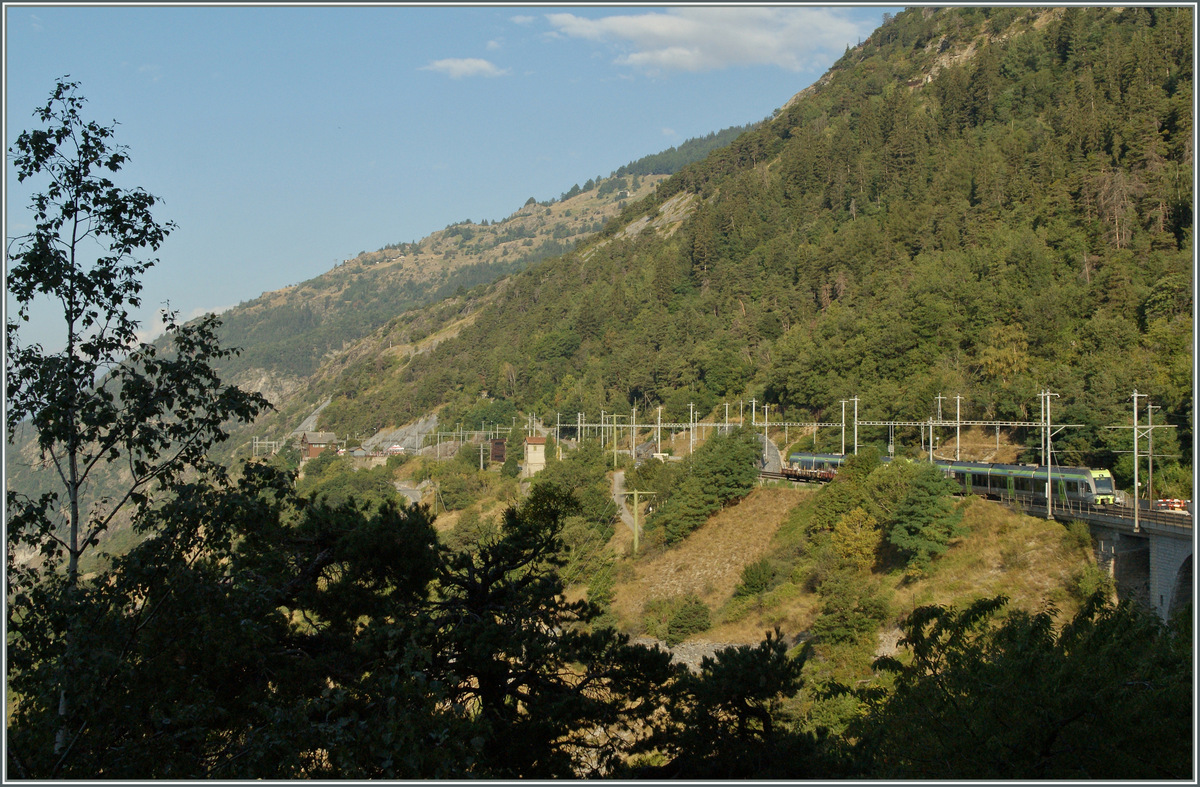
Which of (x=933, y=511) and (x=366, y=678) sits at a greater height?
(x=366, y=678)

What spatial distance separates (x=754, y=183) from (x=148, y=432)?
108 metres

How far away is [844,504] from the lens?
118 ft

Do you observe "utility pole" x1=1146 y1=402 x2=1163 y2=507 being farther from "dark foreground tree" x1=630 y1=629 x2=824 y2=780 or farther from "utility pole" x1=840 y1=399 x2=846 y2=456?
"dark foreground tree" x1=630 y1=629 x2=824 y2=780

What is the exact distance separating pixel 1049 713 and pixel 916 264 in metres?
62.2

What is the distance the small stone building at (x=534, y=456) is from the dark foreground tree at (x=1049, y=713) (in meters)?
55.3

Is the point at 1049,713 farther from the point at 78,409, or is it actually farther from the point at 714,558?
the point at 714,558

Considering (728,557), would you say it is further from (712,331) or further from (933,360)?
(712,331)

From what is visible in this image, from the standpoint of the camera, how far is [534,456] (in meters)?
68.8

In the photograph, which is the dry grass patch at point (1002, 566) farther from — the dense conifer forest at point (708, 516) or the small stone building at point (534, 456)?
the small stone building at point (534, 456)

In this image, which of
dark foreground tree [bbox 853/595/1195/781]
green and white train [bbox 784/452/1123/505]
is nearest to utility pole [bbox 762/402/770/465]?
green and white train [bbox 784/452/1123/505]

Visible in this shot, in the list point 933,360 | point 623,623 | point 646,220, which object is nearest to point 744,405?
point 933,360

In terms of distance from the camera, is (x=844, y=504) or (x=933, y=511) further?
(x=844, y=504)

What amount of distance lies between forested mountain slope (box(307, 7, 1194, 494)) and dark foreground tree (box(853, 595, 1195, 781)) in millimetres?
24847

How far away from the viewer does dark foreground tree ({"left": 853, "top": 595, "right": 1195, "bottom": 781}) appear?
10.4m
